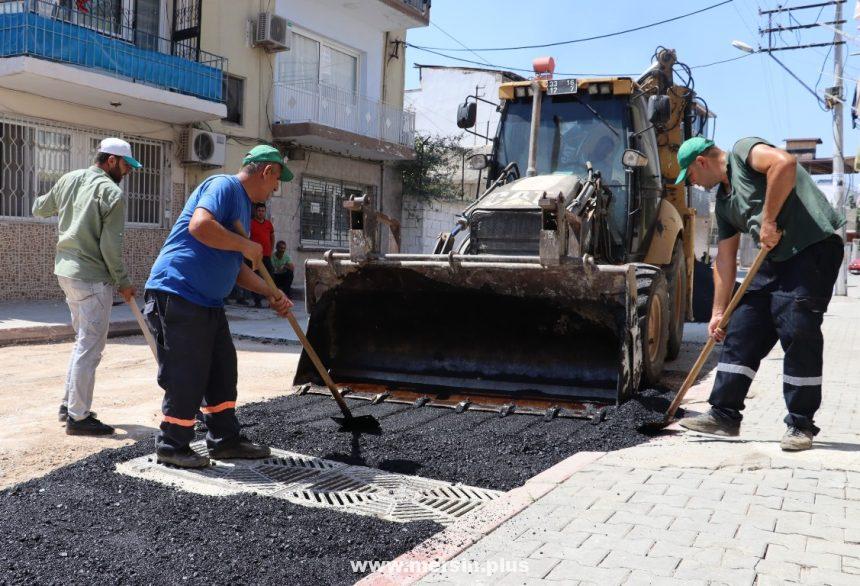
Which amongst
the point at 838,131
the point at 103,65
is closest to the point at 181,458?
the point at 103,65

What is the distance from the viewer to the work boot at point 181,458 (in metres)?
3.84

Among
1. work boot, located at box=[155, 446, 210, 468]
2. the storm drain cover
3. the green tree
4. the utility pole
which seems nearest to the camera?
the storm drain cover

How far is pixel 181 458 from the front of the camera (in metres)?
3.84

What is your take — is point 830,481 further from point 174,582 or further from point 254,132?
point 254,132

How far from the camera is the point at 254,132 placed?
15375 millimetres

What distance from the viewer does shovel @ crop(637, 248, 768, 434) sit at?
425 cm

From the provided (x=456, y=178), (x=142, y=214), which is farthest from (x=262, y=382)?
(x=456, y=178)

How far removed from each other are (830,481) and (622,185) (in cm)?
352

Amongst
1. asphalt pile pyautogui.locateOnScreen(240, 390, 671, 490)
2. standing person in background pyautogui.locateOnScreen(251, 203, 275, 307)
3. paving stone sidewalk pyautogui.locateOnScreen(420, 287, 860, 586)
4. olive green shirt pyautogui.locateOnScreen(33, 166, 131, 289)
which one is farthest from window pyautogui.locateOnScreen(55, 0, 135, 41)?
paving stone sidewalk pyautogui.locateOnScreen(420, 287, 860, 586)

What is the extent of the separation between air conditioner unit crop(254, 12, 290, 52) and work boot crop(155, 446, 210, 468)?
40.9ft

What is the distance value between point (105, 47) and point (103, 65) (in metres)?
0.27

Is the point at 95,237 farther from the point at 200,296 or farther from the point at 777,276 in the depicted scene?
the point at 777,276

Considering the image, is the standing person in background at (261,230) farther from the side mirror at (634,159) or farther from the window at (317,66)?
the side mirror at (634,159)

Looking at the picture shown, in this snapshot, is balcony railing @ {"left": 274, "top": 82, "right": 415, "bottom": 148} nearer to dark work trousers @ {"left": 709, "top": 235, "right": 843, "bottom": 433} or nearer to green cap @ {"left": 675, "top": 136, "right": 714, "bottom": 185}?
green cap @ {"left": 675, "top": 136, "right": 714, "bottom": 185}
